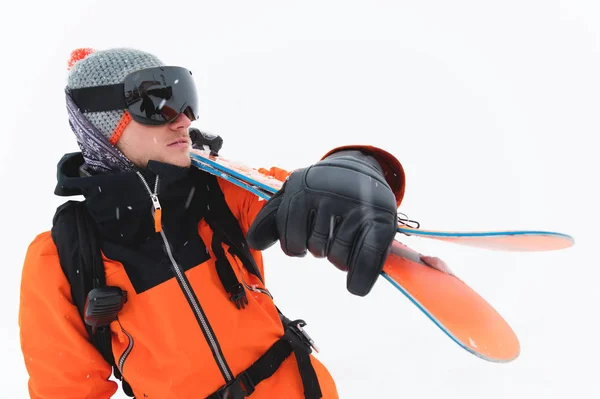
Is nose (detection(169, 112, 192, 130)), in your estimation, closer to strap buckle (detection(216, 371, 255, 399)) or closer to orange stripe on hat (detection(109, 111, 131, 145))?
orange stripe on hat (detection(109, 111, 131, 145))

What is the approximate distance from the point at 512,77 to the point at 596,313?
4809 mm

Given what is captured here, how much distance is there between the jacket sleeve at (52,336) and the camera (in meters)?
1.37

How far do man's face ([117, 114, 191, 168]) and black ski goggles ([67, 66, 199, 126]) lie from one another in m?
0.04

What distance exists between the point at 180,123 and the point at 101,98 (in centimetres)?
31

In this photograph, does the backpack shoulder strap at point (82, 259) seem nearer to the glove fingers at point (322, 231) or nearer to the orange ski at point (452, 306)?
the glove fingers at point (322, 231)

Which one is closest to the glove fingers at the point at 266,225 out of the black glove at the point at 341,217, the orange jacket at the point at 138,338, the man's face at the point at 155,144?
the black glove at the point at 341,217

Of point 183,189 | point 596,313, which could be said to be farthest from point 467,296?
point 596,313

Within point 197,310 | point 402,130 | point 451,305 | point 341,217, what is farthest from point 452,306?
point 402,130

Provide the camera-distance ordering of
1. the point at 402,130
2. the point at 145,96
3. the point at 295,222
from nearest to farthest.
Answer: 1. the point at 295,222
2. the point at 145,96
3. the point at 402,130

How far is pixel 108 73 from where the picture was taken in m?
1.52

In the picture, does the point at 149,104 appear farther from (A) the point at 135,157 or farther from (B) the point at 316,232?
(B) the point at 316,232

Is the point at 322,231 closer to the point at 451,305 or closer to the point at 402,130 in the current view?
the point at 451,305

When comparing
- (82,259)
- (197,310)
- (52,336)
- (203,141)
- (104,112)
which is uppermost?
(104,112)

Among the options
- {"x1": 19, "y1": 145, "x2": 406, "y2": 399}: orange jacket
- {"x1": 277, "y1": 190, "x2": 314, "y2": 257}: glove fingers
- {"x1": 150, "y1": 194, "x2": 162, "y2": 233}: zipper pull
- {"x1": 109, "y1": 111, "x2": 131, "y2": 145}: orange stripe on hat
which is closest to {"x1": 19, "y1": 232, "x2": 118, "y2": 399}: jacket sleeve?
{"x1": 19, "y1": 145, "x2": 406, "y2": 399}: orange jacket
